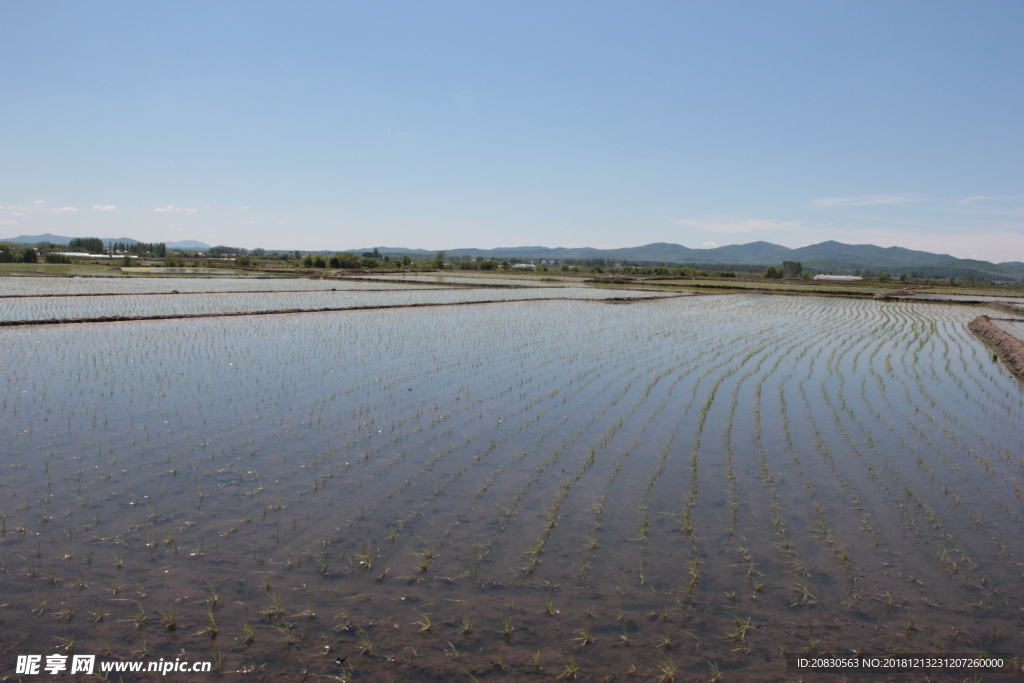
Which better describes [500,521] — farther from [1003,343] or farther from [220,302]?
[220,302]

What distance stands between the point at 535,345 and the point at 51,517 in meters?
10.7

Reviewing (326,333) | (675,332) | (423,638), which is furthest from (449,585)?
(675,332)

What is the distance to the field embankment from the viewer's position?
12.6 meters

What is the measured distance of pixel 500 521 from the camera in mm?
4742

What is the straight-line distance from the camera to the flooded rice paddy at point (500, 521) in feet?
10.9

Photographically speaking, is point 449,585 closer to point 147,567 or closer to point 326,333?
point 147,567

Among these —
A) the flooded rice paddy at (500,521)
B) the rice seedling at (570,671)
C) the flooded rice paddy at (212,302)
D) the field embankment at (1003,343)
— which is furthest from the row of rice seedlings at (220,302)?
the rice seedling at (570,671)

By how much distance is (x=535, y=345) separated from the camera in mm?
14328

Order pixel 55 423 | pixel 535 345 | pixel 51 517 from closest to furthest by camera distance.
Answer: pixel 51 517, pixel 55 423, pixel 535 345

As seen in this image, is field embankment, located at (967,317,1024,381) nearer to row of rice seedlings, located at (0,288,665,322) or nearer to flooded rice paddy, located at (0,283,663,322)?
row of rice seedlings, located at (0,288,665,322)

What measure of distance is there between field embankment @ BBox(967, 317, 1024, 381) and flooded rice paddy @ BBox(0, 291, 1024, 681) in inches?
123

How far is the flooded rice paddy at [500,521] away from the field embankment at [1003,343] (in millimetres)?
3132

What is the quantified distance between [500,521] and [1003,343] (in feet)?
56.6

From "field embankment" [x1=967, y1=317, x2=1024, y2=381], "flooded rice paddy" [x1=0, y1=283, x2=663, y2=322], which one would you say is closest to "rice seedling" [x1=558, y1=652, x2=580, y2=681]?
"field embankment" [x1=967, y1=317, x2=1024, y2=381]
